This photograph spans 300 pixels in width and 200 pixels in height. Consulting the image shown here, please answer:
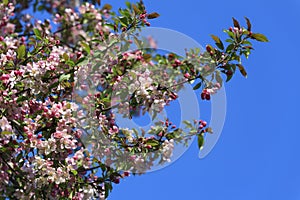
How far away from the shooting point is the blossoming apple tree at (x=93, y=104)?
106 inches

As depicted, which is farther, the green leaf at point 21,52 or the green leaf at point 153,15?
the green leaf at point 153,15

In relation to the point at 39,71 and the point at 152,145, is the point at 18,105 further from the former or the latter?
the point at 152,145

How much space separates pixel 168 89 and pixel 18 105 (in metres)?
0.89

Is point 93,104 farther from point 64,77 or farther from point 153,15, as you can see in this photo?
point 153,15

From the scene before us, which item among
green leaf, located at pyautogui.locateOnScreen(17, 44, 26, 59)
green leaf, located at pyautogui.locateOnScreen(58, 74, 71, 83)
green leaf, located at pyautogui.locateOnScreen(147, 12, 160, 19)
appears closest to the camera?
green leaf, located at pyautogui.locateOnScreen(58, 74, 71, 83)

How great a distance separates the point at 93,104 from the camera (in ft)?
9.24

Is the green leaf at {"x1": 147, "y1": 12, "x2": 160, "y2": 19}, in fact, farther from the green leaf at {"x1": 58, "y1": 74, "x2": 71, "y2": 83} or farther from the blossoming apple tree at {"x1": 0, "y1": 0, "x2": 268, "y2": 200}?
the green leaf at {"x1": 58, "y1": 74, "x2": 71, "y2": 83}

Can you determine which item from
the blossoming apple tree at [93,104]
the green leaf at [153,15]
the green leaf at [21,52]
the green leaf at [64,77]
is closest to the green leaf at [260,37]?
the blossoming apple tree at [93,104]

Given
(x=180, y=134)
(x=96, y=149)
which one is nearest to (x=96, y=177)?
(x=96, y=149)

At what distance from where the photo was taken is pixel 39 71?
2672 mm

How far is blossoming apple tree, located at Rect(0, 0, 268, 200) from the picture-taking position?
2682 mm

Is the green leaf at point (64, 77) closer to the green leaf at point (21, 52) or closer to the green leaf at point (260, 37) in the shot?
the green leaf at point (21, 52)

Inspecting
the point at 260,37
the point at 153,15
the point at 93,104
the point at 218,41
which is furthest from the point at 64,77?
the point at 260,37

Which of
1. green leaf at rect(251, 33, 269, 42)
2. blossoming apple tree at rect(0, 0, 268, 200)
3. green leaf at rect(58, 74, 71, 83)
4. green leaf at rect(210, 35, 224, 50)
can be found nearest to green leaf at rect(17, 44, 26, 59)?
blossoming apple tree at rect(0, 0, 268, 200)
